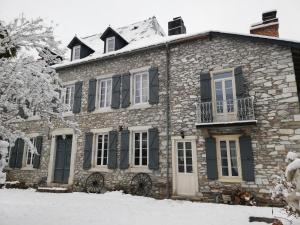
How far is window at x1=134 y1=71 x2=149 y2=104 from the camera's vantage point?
10.2 metres

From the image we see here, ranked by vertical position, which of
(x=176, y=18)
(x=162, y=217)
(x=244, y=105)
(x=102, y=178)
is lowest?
(x=162, y=217)

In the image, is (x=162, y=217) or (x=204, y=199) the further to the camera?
(x=204, y=199)

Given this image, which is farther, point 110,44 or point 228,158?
point 110,44

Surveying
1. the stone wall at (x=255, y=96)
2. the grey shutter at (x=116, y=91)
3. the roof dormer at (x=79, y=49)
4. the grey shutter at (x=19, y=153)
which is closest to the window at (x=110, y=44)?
the roof dormer at (x=79, y=49)

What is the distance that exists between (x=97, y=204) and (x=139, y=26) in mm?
10455

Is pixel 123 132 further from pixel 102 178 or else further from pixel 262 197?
pixel 262 197

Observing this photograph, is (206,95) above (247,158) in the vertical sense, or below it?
above

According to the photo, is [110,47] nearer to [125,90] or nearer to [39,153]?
[125,90]

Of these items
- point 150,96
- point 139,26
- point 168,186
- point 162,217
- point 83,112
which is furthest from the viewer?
point 139,26

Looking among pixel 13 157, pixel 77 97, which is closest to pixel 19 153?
pixel 13 157

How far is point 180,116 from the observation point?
912 centimetres

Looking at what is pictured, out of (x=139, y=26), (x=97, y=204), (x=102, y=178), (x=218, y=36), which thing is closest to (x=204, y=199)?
(x=97, y=204)

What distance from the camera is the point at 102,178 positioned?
32.5 ft

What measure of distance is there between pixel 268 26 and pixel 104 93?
24.5 feet
